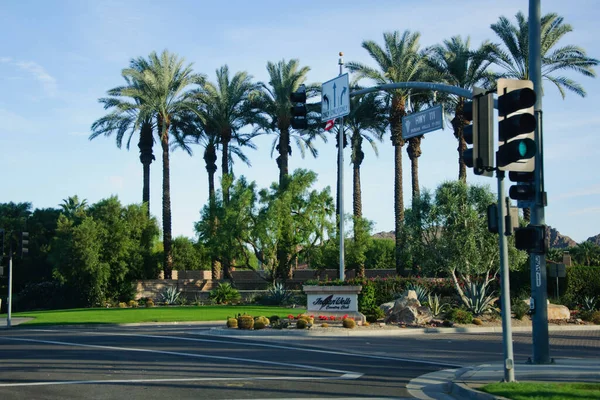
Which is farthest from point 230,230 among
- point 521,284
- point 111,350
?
point 111,350

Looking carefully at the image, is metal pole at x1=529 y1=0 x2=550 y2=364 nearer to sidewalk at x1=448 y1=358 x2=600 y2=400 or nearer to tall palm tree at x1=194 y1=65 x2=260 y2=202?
sidewalk at x1=448 y1=358 x2=600 y2=400

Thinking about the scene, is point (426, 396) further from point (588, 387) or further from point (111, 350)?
point (111, 350)

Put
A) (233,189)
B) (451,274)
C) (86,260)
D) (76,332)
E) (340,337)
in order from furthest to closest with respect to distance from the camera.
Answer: (233,189) < (86,260) < (451,274) < (76,332) < (340,337)

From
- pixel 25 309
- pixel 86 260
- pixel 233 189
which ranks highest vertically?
pixel 233 189

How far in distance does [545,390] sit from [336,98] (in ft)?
52.2

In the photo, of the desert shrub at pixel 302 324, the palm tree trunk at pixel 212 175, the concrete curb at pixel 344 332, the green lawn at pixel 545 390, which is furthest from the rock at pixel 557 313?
the palm tree trunk at pixel 212 175

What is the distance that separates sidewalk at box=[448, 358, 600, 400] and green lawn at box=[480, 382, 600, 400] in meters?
0.32

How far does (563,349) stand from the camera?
18.9 meters

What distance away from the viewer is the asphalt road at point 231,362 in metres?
12.0

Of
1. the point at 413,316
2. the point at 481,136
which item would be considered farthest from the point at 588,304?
the point at 481,136

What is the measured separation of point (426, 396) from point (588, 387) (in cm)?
255

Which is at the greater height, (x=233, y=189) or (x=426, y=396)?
(x=233, y=189)

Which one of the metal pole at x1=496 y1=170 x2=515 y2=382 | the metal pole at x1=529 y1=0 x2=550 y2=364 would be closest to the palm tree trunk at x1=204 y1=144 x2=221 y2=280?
the metal pole at x1=529 y1=0 x2=550 y2=364

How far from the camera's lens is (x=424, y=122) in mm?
17234
